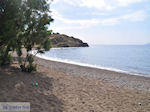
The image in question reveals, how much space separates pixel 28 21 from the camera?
312 inches

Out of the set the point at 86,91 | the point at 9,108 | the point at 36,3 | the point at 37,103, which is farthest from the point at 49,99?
the point at 36,3

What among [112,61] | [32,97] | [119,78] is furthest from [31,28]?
[112,61]

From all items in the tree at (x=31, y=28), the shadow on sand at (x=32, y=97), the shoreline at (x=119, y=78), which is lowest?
the shoreline at (x=119, y=78)

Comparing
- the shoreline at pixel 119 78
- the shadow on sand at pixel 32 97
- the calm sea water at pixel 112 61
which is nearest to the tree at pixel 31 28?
the shadow on sand at pixel 32 97

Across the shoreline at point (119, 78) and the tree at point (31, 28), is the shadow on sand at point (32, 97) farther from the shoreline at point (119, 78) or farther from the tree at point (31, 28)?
the shoreline at point (119, 78)

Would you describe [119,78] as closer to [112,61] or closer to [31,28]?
[31,28]

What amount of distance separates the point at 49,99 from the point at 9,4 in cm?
479

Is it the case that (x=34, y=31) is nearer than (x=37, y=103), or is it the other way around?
(x=37, y=103)

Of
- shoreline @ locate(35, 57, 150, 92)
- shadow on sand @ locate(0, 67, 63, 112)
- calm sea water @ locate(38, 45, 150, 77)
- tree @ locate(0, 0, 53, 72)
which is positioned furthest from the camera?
calm sea water @ locate(38, 45, 150, 77)

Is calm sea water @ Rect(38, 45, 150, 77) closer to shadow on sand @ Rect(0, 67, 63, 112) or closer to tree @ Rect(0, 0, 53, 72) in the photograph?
tree @ Rect(0, 0, 53, 72)

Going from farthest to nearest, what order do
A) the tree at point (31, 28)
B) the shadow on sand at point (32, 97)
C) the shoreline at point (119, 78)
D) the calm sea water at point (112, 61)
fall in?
1. the calm sea water at point (112, 61)
2. the shoreline at point (119, 78)
3. the tree at point (31, 28)
4. the shadow on sand at point (32, 97)

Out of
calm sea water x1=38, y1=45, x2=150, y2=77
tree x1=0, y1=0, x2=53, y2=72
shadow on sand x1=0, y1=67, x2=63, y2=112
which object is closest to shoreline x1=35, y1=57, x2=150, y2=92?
calm sea water x1=38, y1=45, x2=150, y2=77

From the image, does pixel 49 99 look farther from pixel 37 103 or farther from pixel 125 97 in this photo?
pixel 125 97

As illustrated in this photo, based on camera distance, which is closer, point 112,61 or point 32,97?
point 32,97
